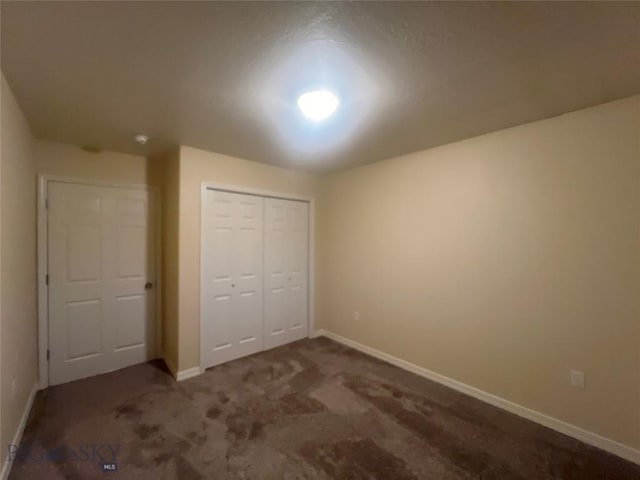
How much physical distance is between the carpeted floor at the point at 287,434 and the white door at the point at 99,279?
0.99ft

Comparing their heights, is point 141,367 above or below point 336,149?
below

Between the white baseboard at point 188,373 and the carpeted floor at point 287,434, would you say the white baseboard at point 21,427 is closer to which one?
the carpeted floor at point 287,434

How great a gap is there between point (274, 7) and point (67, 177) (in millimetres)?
2780

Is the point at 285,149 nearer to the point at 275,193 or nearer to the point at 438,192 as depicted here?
the point at 275,193

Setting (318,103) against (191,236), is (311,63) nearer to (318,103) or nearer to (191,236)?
(318,103)

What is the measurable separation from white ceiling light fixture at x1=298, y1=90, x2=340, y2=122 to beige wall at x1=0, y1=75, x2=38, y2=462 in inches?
67.2

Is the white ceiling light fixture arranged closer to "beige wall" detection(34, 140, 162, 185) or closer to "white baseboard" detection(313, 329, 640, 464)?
"beige wall" detection(34, 140, 162, 185)

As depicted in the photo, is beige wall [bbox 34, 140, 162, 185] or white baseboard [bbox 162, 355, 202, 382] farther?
white baseboard [bbox 162, 355, 202, 382]

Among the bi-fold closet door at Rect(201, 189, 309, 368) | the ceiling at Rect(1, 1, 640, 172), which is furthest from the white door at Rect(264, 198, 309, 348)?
the ceiling at Rect(1, 1, 640, 172)

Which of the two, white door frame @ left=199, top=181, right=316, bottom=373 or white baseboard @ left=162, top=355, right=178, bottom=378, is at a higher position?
white door frame @ left=199, top=181, right=316, bottom=373

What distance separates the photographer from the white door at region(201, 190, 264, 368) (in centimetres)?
301

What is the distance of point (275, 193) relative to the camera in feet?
11.6

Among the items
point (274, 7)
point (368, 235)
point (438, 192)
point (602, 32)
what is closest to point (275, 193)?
point (368, 235)

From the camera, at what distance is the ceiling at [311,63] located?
119cm
